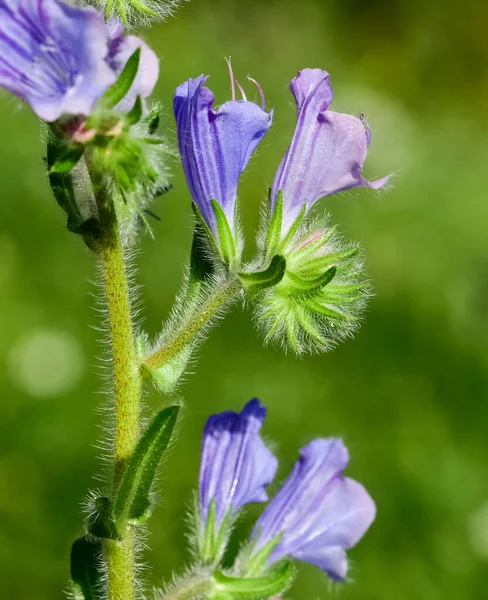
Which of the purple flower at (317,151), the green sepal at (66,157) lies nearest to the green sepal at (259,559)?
the purple flower at (317,151)

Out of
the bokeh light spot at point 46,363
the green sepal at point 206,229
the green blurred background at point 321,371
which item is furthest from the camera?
the bokeh light spot at point 46,363

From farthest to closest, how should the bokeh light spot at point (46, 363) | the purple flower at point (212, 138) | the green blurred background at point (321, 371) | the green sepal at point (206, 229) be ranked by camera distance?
the bokeh light spot at point (46, 363)
the green blurred background at point (321, 371)
the green sepal at point (206, 229)
the purple flower at point (212, 138)

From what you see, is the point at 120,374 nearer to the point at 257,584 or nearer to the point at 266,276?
the point at 266,276

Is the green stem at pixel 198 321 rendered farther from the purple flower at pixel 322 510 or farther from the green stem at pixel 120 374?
the purple flower at pixel 322 510

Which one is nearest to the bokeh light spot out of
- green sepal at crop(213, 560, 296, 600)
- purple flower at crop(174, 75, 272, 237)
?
green sepal at crop(213, 560, 296, 600)

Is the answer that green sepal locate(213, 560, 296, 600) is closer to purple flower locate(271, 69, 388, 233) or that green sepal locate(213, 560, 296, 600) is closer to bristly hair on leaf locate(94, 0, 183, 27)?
purple flower locate(271, 69, 388, 233)

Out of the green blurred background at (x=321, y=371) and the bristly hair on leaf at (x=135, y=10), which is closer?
the bristly hair on leaf at (x=135, y=10)
